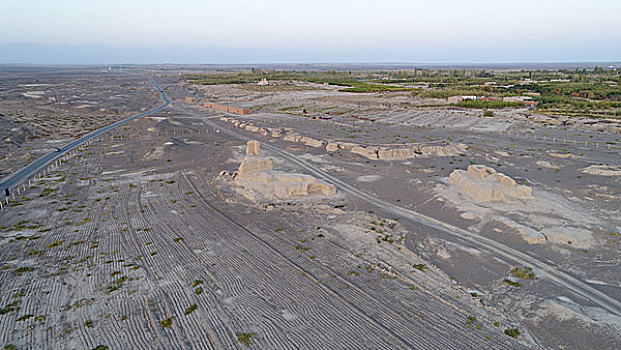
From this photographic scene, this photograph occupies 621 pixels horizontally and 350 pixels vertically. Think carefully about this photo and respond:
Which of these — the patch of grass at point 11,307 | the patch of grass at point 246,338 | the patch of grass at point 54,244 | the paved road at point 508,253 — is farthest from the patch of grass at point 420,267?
the patch of grass at point 54,244

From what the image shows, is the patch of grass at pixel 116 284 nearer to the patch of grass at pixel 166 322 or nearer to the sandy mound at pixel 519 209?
the patch of grass at pixel 166 322

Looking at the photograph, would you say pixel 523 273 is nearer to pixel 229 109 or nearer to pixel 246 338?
pixel 246 338

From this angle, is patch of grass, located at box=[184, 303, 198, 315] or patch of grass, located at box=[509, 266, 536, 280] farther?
patch of grass, located at box=[509, 266, 536, 280]

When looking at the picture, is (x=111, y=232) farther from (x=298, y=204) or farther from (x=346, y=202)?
(x=346, y=202)

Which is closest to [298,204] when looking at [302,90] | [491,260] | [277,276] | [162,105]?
[277,276]

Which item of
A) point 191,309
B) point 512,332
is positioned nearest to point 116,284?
point 191,309

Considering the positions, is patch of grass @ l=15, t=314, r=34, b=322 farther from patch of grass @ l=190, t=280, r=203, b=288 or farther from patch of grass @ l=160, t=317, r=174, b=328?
patch of grass @ l=190, t=280, r=203, b=288

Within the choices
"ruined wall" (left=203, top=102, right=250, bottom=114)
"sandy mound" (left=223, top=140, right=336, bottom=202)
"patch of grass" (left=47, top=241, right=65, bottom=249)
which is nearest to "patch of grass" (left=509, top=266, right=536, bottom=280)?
"sandy mound" (left=223, top=140, right=336, bottom=202)

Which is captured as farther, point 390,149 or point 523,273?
point 390,149
